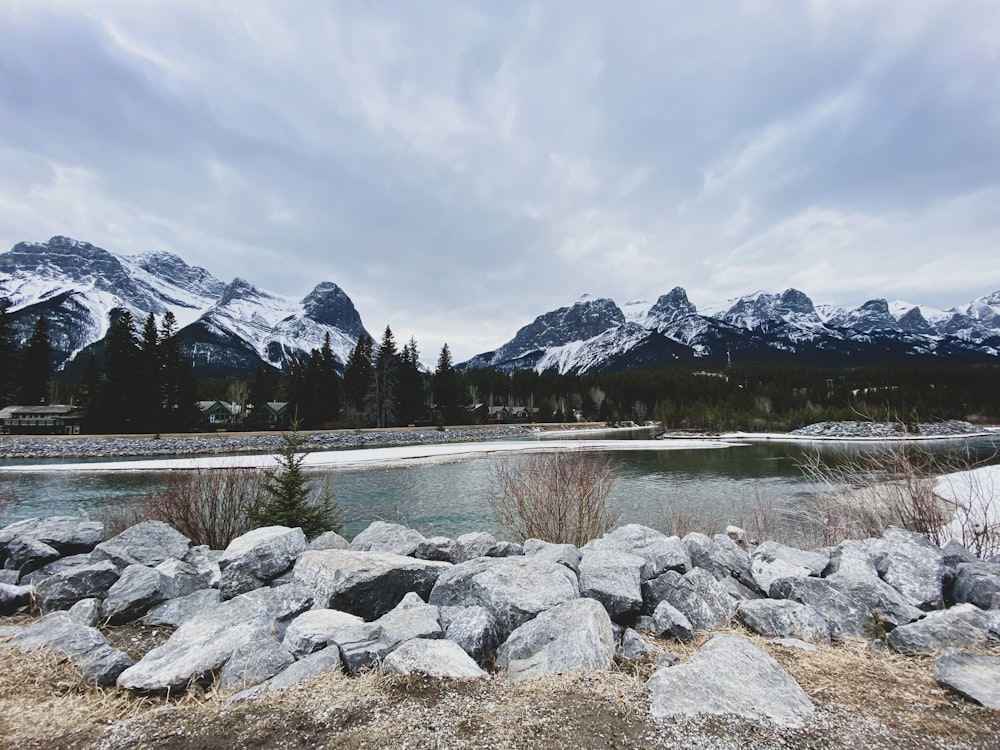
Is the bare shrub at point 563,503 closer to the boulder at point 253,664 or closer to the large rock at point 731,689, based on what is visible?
the large rock at point 731,689

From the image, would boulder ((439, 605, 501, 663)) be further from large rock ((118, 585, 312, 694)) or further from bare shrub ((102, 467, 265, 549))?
bare shrub ((102, 467, 265, 549))

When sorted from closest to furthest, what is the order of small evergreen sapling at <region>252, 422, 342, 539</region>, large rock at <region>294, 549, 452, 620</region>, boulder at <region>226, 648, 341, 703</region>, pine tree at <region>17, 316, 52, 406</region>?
boulder at <region>226, 648, 341, 703</region>, large rock at <region>294, 549, 452, 620</region>, small evergreen sapling at <region>252, 422, 342, 539</region>, pine tree at <region>17, 316, 52, 406</region>

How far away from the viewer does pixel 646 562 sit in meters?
5.67

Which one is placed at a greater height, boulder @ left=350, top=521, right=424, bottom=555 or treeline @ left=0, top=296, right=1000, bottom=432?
treeline @ left=0, top=296, right=1000, bottom=432

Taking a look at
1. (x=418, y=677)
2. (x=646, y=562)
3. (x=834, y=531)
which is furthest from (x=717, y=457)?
(x=418, y=677)

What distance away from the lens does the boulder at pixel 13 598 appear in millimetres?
5352

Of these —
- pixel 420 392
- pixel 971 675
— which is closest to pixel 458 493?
pixel 971 675

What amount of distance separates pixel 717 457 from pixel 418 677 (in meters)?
40.4

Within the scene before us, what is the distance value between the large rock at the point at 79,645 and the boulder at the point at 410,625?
2055mm

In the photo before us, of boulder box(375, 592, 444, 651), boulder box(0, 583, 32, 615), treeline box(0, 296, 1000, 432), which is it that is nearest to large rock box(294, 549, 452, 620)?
boulder box(375, 592, 444, 651)

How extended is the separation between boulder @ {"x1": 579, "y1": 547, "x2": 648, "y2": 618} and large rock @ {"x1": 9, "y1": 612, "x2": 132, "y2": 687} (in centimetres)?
414

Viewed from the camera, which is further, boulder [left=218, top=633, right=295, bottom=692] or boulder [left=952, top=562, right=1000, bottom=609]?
boulder [left=952, top=562, right=1000, bottom=609]

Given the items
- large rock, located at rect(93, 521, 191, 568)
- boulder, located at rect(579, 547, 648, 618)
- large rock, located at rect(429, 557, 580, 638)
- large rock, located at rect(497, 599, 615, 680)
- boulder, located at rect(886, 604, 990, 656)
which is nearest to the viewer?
large rock, located at rect(497, 599, 615, 680)

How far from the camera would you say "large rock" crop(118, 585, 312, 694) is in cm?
368
